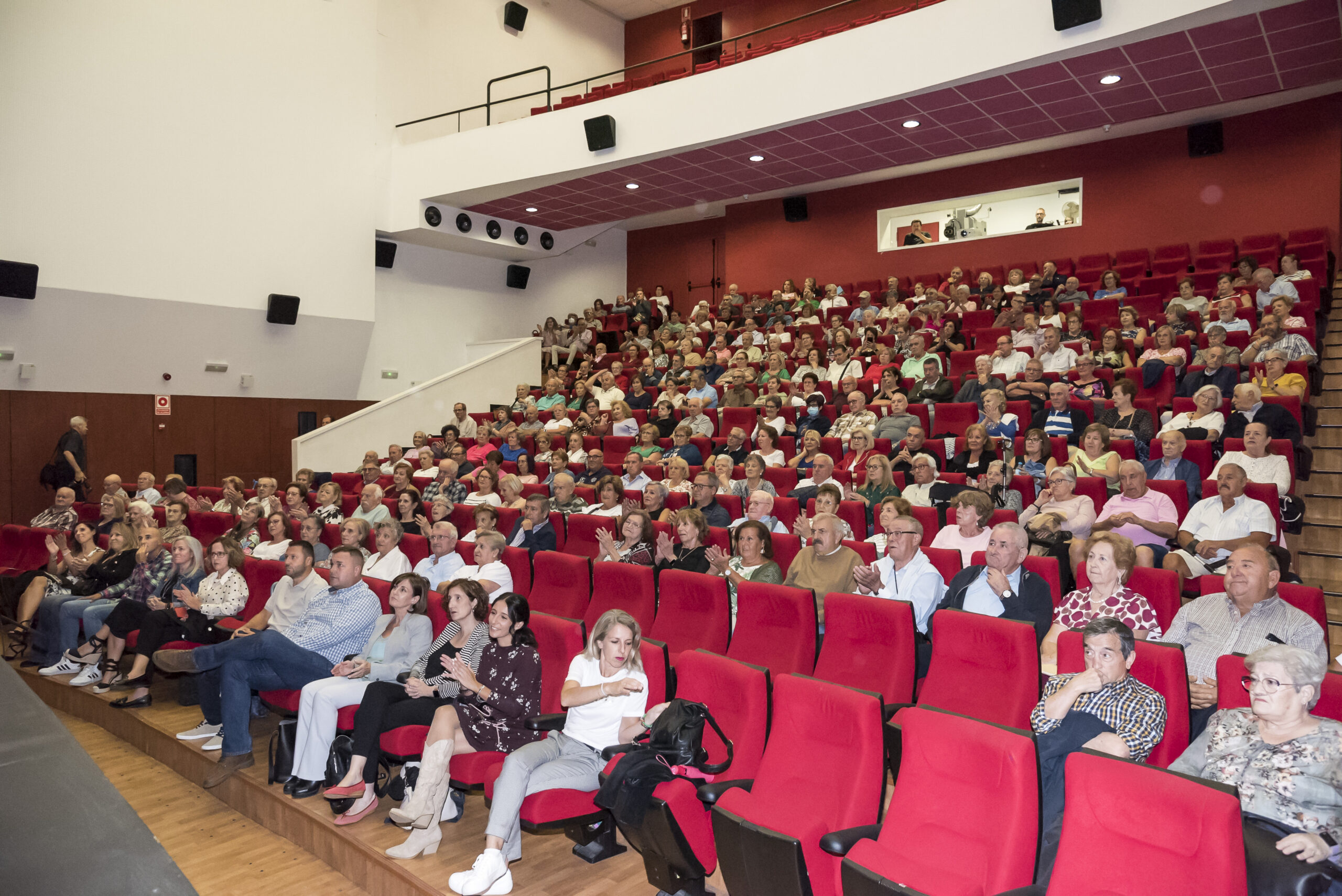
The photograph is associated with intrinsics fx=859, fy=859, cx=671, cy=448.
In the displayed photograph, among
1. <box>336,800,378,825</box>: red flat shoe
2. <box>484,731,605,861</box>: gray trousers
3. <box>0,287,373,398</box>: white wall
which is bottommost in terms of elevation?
<box>336,800,378,825</box>: red flat shoe

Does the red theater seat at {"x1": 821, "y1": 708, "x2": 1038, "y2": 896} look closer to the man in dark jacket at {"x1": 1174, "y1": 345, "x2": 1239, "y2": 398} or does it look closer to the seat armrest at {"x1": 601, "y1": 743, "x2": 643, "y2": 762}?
the seat armrest at {"x1": 601, "y1": 743, "x2": 643, "y2": 762}

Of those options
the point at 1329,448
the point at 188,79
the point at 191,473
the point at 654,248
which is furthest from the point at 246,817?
the point at 654,248

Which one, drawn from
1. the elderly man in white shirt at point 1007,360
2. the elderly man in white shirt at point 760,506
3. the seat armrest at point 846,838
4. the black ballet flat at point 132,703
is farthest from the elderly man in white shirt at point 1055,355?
the black ballet flat at point 132,703

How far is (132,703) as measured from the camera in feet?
11.0

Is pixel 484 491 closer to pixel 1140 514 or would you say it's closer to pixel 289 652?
pixel 289 652

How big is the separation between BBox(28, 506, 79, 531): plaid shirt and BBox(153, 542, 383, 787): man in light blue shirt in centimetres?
257

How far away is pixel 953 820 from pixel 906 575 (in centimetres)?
117

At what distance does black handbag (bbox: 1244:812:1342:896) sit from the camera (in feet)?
4.11

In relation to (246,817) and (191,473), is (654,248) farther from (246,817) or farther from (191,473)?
(246,817)

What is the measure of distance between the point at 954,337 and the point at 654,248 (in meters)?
5.55

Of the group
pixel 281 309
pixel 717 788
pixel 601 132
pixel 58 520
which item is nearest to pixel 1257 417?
pixel 717 788

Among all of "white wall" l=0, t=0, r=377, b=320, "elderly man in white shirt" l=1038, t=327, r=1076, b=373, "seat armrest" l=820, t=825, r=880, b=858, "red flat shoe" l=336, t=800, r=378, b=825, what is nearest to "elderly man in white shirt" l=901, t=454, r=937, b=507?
"elderly man in white shirt" l=1038, t=327, r=1076, b=373

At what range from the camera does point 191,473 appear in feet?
23.3

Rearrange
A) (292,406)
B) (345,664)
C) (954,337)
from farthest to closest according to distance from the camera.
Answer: (292,406) < (954,337) < (345,664)
